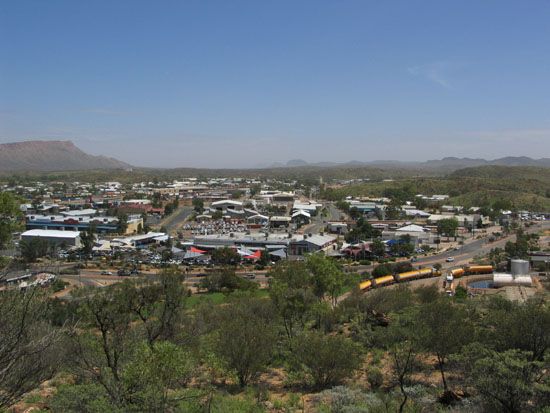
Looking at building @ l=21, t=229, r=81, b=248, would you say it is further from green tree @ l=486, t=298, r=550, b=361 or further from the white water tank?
green tree @ l=486, t=298, r=550, b=361

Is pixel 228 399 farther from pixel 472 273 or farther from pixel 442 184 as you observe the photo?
pixel 442 184

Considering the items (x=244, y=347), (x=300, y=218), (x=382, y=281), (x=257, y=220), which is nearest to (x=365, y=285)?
(x=382, y=281)

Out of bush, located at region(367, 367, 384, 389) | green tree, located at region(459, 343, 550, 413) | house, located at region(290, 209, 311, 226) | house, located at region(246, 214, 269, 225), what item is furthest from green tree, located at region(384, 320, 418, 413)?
house, located at region(246, 214, 269, 225)

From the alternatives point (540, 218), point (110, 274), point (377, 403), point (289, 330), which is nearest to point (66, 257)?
point (110, 274)

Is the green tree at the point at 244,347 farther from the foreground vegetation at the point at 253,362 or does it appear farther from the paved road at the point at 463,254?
the paved road at the point at 463,254

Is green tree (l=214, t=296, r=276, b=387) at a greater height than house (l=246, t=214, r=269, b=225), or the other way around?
green tree (l=214, t=296, r=276, b=387)

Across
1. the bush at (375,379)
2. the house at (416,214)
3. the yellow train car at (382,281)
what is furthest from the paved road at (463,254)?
the bush at (375,379)

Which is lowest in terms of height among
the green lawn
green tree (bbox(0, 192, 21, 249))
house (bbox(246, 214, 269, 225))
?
the green lawn
